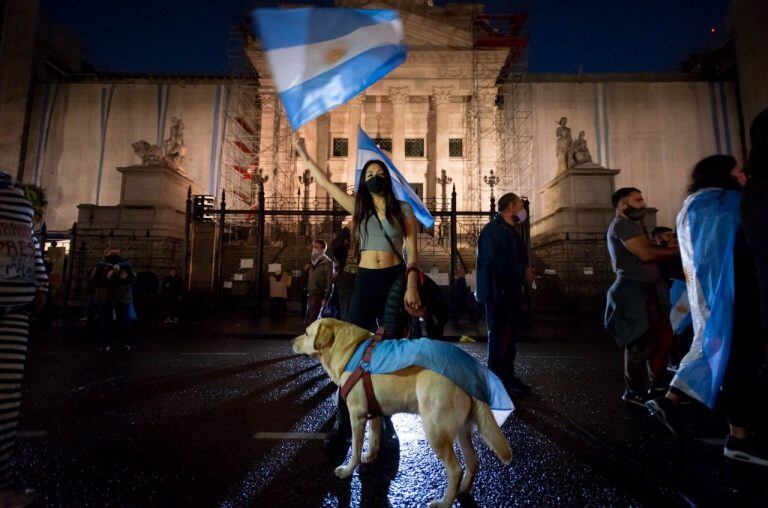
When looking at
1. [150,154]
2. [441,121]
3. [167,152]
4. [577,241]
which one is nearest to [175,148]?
[167,152]

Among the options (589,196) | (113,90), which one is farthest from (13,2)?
(589,196)

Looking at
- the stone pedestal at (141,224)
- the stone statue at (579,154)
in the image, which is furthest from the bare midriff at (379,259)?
the stone statue at (579,154)

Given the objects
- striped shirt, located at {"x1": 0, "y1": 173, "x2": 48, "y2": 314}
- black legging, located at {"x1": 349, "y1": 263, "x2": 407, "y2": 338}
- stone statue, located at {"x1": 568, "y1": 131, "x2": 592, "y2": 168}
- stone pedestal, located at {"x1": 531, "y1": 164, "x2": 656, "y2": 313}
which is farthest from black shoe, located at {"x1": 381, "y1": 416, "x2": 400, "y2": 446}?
stone statue, located at {"x1": 568, "y1": 131, "x2": 592, "y2": 168}

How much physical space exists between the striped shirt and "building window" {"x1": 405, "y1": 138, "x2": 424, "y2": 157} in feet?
101

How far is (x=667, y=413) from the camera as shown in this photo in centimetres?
249

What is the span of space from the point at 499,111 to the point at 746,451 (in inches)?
1262

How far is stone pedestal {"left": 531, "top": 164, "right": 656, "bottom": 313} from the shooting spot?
48.9 ft

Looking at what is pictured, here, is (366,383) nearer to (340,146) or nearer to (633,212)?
(633,212)

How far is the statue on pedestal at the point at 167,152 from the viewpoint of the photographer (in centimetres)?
1914

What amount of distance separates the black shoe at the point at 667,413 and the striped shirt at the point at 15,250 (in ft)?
11.2

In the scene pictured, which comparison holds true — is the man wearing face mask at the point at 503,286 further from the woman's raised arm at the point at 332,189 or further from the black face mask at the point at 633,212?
the woman's raised arm at the point at 332,189

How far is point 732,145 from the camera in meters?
31.5

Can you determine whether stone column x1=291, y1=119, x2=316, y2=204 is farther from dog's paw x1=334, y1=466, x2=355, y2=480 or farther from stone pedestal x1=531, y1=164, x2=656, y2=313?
dog's paw x1=334, y1=466, x2=355, y2=480

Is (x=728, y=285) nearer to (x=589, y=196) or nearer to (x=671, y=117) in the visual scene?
(x=589, y=196)
